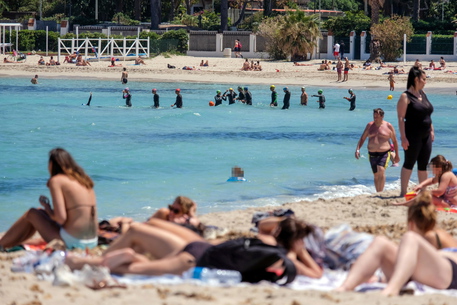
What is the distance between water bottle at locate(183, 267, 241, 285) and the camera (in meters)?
5.35

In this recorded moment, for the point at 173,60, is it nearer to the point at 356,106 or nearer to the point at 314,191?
the point at 356,106

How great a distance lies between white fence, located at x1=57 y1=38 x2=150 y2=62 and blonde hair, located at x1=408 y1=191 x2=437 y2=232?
44.3m

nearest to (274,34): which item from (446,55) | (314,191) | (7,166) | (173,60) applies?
(173,60)

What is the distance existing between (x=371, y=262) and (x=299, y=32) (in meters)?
41.5

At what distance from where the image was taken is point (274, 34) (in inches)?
1844

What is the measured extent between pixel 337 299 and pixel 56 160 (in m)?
2.66

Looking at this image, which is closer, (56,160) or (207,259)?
(207,259)

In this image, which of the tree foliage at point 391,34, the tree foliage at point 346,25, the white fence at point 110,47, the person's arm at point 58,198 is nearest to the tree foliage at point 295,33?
the tree foliage at point 346,25

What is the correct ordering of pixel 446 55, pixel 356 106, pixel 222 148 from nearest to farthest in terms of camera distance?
1. pixel 222 148
2. pixel 356 106
3. pixel 446 55

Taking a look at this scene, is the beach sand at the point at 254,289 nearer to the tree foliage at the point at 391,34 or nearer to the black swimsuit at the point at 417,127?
the black swimsuit at the point at 417,127

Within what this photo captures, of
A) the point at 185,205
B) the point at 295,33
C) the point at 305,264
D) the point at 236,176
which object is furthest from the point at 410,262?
the point at 295,33

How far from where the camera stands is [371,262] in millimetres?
5266

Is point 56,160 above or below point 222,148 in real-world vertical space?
above

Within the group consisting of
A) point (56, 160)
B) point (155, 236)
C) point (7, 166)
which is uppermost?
point (56, 160)
